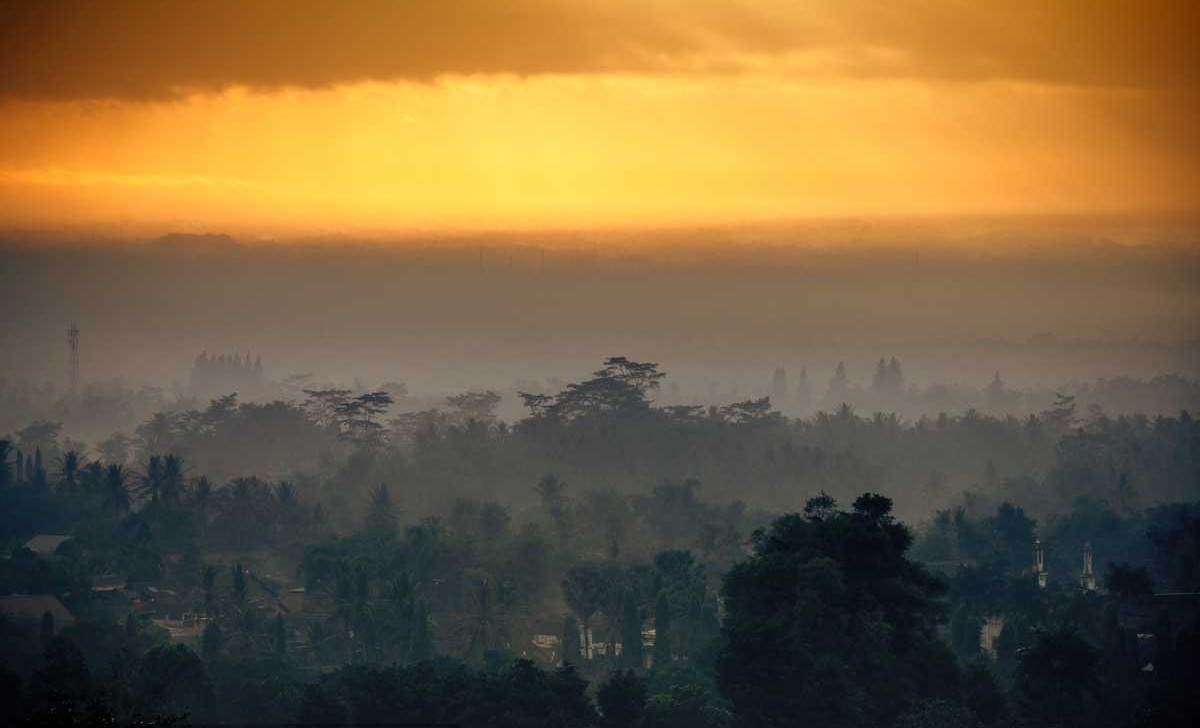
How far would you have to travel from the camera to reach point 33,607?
80.2 m

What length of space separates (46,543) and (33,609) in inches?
751

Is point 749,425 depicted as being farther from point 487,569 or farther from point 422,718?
point 422,718

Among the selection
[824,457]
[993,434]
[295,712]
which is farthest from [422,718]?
[993,434]

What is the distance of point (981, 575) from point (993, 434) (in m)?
72.1

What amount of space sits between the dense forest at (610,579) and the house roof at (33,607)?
186 mm

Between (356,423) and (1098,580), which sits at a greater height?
(356,423)

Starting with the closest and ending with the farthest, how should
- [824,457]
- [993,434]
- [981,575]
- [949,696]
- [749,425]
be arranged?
[949,696] → [981,575] → [824,457] → [749,425] → [993,434]

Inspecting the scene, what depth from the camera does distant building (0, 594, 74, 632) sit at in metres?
77.2

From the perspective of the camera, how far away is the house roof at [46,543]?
96.3 m

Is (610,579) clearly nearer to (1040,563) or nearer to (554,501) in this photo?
(1040,563)

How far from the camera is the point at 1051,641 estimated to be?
6125 centimetres

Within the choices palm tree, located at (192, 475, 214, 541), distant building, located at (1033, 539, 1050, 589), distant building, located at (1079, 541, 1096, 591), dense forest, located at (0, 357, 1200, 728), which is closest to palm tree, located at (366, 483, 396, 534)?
dense forest, located at (0, 357, 1200, 728)

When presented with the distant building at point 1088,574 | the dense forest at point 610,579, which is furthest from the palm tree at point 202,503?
the distant building at point 1088,574

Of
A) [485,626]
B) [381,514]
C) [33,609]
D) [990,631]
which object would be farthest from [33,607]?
[990,631]
